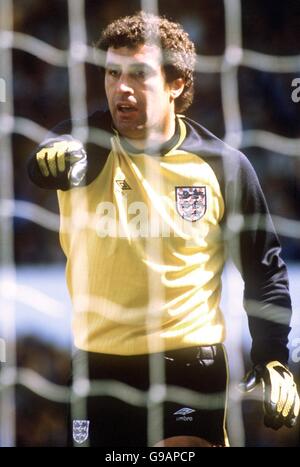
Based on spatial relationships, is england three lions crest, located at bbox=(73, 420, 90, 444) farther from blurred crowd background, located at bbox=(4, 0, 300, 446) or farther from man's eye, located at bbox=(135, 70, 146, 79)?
man's eye, located at bbox=(135, 70, 146, 79)

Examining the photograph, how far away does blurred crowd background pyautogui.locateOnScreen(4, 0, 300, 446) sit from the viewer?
6.59 ft

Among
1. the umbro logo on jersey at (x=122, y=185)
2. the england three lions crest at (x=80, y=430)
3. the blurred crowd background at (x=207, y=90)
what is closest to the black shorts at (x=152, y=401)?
the england three lions crest at (x=80, y=430)

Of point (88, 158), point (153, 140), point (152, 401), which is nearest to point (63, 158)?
point (88, 158)

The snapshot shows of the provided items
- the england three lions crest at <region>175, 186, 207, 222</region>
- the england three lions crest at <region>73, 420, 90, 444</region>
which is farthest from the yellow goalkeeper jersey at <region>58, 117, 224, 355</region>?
the england three lions crest at <region>73, 420, 90, 444</region>

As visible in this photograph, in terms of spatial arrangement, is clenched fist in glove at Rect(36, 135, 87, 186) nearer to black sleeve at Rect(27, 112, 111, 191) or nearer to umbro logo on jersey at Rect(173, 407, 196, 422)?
black sleeve at Rect(27, 112, 111, 191)

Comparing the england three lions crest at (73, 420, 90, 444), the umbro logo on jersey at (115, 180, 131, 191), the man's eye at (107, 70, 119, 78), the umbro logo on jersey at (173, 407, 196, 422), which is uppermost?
the man's eye at (107, 70, 119, 78)

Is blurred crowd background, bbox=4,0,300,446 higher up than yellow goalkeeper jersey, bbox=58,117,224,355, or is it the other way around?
blurred crowd background, bbox=4,0,300,446

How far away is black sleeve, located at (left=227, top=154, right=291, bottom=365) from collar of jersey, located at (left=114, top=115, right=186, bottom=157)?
0.10m

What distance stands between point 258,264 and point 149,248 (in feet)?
0.56

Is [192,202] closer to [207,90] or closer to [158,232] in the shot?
[158,232]
